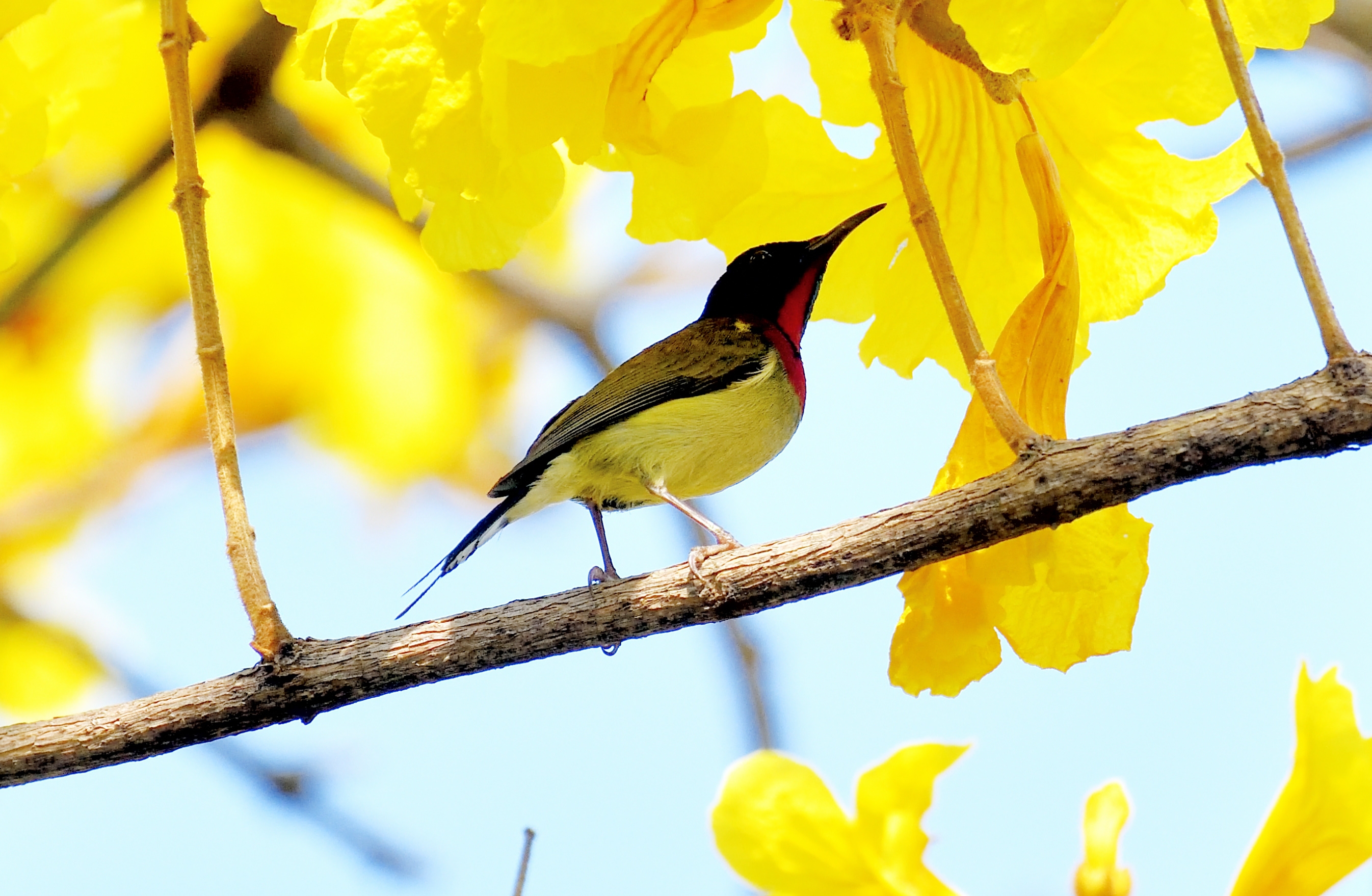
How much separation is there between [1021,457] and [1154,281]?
62 centimetres

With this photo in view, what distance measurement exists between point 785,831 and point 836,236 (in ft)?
6.70

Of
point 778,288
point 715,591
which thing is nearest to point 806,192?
point 715,591

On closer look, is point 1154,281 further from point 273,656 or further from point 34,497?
point 34,497

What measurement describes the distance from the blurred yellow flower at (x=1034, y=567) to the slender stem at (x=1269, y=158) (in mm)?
391

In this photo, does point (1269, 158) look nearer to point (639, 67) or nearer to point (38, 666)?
point (639, 67)

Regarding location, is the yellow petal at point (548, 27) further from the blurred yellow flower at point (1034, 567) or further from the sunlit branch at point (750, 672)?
the sunlit branch at point (750, 672)

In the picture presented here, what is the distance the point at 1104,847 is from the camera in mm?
1826

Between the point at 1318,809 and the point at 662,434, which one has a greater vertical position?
the point at 662,434

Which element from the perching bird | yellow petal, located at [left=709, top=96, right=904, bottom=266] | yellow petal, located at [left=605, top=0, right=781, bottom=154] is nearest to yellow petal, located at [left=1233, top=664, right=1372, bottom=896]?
yellow petal, located at [left=709, top=96, right=904, bottom=266]

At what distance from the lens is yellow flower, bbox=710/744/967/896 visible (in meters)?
1.77

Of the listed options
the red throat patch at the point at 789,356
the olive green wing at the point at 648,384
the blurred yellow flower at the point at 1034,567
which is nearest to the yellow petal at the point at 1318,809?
the blurred yellow flower at the point at 1034,567

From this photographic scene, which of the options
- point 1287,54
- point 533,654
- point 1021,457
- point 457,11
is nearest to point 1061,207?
point 1021,457

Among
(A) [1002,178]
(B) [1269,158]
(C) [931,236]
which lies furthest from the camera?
(A) [1002,178]

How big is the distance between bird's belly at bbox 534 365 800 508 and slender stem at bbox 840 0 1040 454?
2298mm
